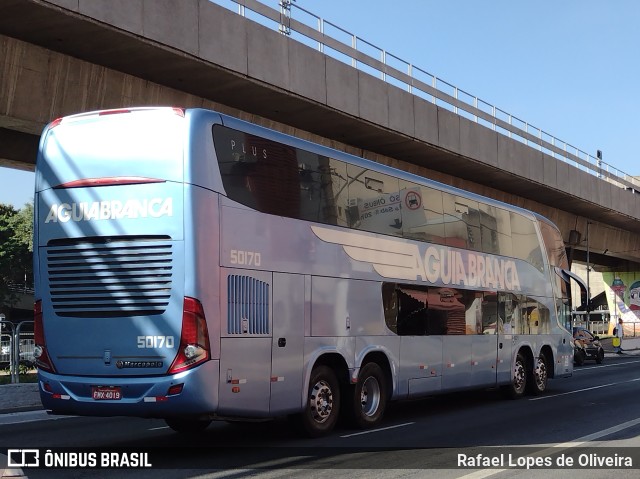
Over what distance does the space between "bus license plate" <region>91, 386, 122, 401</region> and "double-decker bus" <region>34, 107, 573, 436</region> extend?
3 cm

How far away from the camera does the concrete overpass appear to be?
52.1 feet

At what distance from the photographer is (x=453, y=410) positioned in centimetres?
1543

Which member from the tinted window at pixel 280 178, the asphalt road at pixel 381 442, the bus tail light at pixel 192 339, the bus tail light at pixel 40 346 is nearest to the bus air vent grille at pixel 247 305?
the bus tail light at pixel 192 339

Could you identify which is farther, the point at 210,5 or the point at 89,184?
the point at 210,5

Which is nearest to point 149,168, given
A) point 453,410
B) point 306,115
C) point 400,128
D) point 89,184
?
point 89,184

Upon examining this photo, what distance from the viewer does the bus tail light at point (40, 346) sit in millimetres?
9930

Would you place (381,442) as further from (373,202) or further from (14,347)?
(14,347)

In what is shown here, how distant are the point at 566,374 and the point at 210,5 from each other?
38.9 feet

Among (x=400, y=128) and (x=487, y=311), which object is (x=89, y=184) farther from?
(x=400, y=128)

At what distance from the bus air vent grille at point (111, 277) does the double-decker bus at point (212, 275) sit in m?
0.02

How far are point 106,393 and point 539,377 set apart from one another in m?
12.0

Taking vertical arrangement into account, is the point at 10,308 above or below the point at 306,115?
below

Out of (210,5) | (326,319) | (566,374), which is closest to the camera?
(326,319)

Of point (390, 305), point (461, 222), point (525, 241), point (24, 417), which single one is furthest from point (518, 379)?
point (24, 417)
